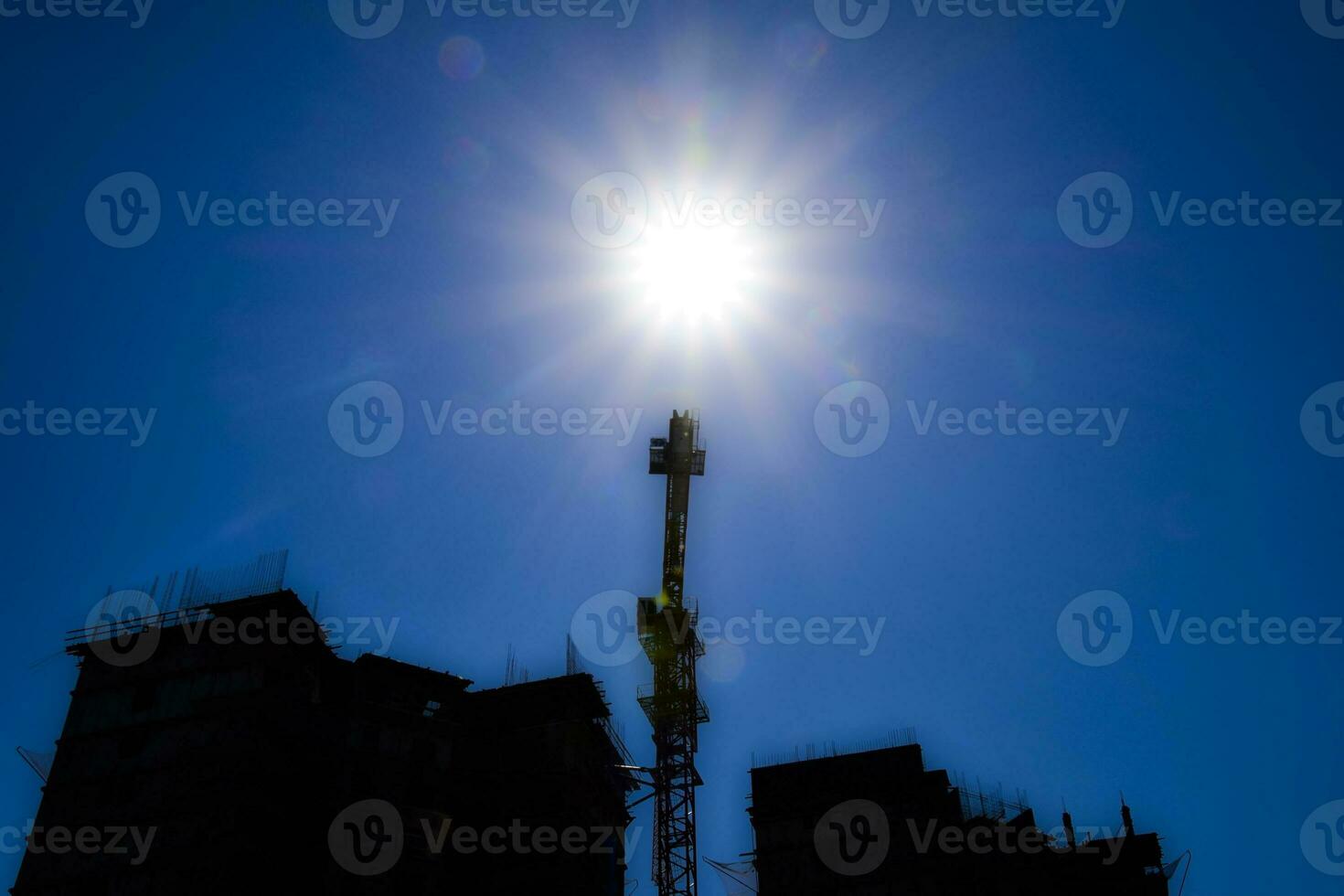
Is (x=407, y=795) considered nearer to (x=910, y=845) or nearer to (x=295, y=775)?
(x=295, y=775)

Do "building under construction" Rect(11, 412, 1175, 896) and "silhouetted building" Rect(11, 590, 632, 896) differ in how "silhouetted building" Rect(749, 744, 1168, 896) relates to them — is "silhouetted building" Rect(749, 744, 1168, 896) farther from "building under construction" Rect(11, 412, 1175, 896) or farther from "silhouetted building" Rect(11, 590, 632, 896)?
"silhouetted building" Rect(11, 590, 632, 896)

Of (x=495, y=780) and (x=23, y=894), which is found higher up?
(x=495, y=780)

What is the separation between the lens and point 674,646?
6291 centimetres

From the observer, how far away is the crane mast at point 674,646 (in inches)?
2405

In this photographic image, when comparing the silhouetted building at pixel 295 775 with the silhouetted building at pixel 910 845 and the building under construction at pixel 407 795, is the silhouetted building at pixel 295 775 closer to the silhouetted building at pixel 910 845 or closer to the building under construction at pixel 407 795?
the building under construction at pixel 407 795

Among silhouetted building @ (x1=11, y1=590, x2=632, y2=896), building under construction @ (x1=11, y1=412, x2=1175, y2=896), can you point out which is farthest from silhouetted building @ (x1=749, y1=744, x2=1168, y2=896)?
silhouetted building @ (x1=11, y1=590, x2=632, y2=896)

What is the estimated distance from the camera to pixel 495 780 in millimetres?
54375

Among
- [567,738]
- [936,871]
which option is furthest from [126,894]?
[936,871]

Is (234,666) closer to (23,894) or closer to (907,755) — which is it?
(23,894)

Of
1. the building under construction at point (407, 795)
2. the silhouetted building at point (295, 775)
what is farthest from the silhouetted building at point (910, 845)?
the silhouetted building at point (295, 775)

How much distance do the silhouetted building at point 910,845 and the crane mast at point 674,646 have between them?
5135mm

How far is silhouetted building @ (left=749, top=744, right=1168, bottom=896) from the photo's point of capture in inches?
2149

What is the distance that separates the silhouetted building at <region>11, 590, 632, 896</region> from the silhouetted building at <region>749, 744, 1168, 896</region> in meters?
10.1

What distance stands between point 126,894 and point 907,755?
39.0 metres
